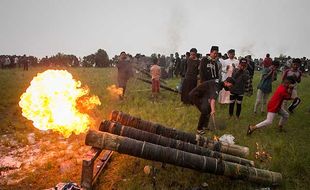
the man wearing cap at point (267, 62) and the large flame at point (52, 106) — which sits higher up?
the man wearing cap at point (267, 62)

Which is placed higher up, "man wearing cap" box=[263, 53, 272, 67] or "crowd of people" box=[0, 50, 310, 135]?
"man wearing cap" box=[263, 53, 272, 67]

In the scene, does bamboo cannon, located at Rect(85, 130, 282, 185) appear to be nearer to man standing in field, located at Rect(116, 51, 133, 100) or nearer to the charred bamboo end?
the charred bamboo end

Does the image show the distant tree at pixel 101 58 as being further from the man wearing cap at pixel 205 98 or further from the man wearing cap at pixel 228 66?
the man wearing cap at pixel 205 98

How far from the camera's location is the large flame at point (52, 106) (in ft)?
27.7

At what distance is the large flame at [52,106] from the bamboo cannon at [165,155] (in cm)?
185

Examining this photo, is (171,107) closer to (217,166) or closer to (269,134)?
(269,134)

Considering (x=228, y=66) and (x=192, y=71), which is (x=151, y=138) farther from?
(x=228, y=66)

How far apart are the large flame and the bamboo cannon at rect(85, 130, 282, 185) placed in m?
1.85

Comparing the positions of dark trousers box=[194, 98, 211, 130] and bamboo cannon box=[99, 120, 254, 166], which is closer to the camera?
bamboo cannon box=[99, 120, 254, 166]

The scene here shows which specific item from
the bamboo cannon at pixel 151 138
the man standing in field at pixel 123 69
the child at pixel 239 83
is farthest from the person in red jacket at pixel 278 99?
the man standing in field at pixel 123 69

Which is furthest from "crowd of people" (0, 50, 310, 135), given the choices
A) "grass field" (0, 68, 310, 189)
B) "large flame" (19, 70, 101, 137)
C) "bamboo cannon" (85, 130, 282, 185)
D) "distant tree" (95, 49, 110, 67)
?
"distant tree" (95, 49, 110, 67)

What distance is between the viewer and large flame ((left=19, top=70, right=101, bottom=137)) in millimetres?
8438

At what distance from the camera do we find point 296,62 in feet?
39.9

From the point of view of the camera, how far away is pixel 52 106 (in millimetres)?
8469
